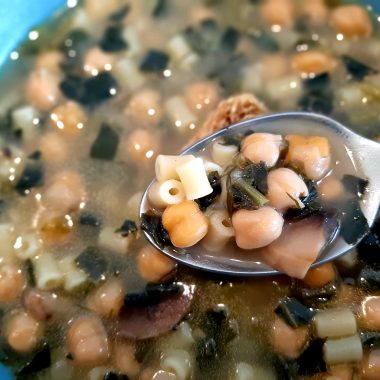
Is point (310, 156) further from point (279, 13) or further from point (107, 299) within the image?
point (279, 13)

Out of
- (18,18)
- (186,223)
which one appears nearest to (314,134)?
(186,223)

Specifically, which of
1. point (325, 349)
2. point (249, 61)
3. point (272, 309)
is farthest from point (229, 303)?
point (249, 61)

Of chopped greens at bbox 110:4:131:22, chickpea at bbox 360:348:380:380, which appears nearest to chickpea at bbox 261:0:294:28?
chopped greens at bbox 110:4:131:22

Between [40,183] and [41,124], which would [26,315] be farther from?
[41,124]

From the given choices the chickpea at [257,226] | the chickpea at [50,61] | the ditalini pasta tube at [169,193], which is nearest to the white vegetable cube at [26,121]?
the chickpea at [50,61]

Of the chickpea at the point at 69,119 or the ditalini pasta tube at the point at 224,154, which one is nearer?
the ditalini pasta tube at the point at 224,154

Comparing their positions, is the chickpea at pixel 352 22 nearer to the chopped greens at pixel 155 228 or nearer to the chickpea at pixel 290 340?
the chopped greens at pixel 155 228

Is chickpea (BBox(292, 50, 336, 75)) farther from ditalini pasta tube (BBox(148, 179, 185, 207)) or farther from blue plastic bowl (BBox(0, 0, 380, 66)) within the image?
ditalini pasta tube (BBox(148, 179, 185, 207))
